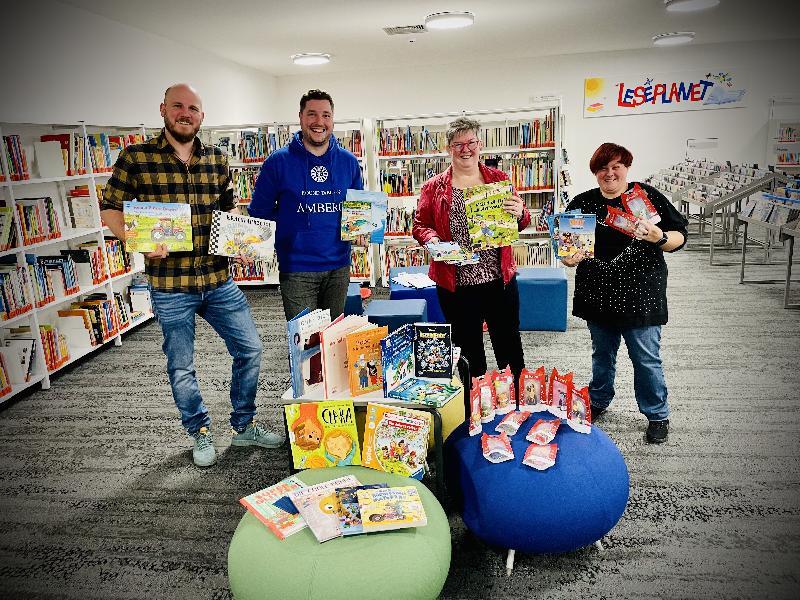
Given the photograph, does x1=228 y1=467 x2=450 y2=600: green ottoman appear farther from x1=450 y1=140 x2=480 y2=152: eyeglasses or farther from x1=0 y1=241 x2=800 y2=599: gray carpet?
x1=450 y1=140 x2=480 y2=152: eyeglasses

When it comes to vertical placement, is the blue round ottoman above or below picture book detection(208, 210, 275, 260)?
below

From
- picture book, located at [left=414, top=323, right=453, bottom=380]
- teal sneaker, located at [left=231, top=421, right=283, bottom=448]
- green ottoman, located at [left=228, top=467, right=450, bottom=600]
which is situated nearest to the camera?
green ottoman, located at [left=228, top=467, right=450, bottom=600]

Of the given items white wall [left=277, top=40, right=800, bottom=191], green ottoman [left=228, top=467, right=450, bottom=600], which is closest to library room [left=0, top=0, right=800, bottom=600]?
green ottoman [left=228, top=467, right=450, bottom=600]

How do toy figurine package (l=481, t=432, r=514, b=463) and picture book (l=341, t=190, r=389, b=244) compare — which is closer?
toy figurine package (l=481, t=432, r=514, b=463)

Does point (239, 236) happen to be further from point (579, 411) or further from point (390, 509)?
point (579, 411)

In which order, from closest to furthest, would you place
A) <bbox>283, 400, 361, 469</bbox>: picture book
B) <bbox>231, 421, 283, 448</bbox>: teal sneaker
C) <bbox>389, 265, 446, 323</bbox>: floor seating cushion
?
<bbox>283, 400, 361, 469</bbox>: picture book, <bbox>231, 421, 283, 448</bbox>: teal sneaker, <bbox>389, 265, 446, 323</bbox>: floor seating cushion

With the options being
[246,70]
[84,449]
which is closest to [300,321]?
[84,449]

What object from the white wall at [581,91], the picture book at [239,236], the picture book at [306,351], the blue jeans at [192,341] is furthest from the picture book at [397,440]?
the white wall at [581,91]

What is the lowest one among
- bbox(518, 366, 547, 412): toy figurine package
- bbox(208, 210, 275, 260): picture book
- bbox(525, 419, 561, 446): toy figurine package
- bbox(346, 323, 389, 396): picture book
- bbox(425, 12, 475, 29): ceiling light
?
bbox(525, 419, 561, 446): toy figurine package

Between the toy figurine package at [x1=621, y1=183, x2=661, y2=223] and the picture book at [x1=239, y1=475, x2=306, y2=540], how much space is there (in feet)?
6.12

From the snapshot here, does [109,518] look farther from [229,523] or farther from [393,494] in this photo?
[393,494]

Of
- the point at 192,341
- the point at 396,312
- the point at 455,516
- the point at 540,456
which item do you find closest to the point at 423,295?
the point at 396,312

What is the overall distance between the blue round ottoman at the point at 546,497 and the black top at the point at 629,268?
0.82m

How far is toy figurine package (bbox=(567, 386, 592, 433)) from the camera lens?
2.34 metres
